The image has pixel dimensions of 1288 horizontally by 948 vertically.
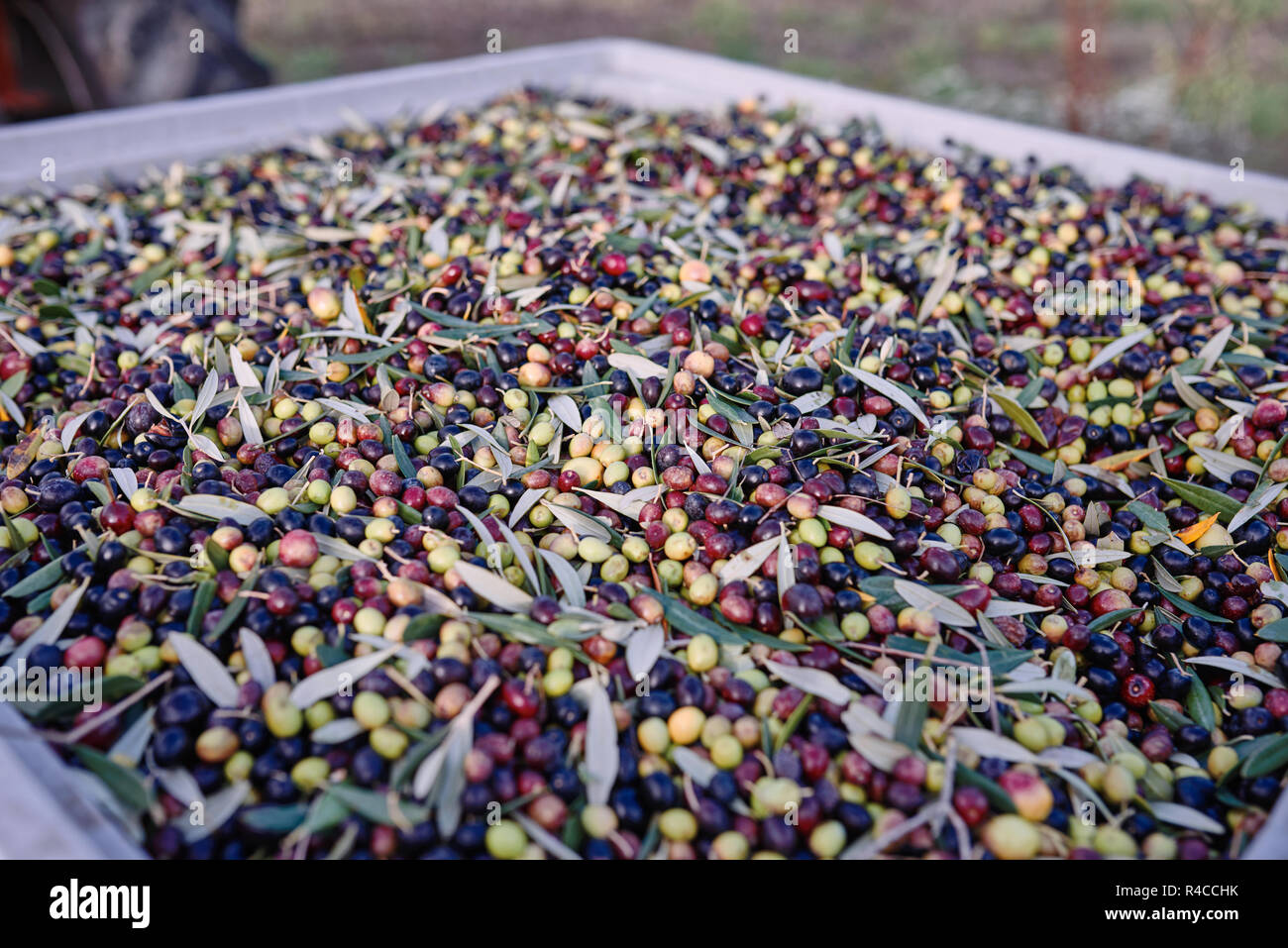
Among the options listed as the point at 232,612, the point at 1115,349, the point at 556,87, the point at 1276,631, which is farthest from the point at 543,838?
the point at 556,87

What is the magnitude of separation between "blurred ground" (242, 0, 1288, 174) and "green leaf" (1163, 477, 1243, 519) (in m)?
5.58

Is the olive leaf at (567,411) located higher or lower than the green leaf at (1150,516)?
higher

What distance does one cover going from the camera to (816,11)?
459 inches

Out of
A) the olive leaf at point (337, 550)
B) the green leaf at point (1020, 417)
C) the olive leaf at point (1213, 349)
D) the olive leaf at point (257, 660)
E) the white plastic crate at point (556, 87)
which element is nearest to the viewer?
the olive leaf at point (257, 660)

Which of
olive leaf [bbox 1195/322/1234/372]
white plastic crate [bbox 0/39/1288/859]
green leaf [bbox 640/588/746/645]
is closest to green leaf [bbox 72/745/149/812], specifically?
green leaf [bbox 640/588/746/645]

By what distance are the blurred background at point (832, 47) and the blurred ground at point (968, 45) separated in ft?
0.09

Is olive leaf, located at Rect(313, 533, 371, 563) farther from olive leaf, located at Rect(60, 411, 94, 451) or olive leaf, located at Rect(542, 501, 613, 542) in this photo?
olive leaf, located at Rect(60, 411, 94, 451)

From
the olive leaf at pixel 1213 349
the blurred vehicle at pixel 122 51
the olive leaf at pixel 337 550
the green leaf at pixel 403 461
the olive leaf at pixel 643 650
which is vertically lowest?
the olive leaf at pixel 643 650

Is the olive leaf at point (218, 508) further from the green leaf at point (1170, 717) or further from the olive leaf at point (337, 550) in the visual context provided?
the green leaf at point (1170, 717)

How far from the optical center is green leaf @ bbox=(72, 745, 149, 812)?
138 cm

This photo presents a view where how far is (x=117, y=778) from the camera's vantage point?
1404 millimetres

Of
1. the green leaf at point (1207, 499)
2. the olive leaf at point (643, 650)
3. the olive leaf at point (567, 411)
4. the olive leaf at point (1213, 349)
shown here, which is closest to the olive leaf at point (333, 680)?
the olive leaf at point (643, 650)

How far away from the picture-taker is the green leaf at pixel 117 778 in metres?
1.38
